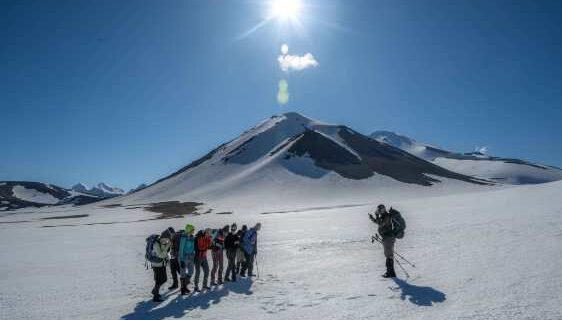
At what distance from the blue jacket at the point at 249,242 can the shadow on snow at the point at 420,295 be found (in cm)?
654

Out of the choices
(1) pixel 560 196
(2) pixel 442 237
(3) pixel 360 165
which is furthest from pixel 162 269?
(3) pixel 360 165

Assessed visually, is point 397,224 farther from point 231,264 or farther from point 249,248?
point 231,264

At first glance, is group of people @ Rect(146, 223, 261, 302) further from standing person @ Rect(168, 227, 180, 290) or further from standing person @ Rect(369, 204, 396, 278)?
standing person @ Rect(369, 204, 396, 278)

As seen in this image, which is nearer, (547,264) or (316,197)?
(547,264)

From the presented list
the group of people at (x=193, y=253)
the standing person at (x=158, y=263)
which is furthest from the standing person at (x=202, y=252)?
the standing person at (x=158, y=263)

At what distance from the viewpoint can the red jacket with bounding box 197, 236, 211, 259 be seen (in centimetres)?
1570

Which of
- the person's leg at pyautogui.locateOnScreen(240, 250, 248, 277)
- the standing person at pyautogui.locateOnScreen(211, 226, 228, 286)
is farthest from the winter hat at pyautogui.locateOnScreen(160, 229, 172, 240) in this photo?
the person's leg at pyautogui.locateOnScreen(240, 250, 248, 277)

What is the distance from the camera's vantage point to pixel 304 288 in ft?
47.8

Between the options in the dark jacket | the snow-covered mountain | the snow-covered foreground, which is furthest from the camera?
the snow-covered mountain

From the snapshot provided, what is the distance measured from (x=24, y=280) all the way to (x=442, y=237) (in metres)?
21.3

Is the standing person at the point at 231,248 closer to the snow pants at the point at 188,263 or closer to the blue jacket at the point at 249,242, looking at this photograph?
the blue jacket at the point at 249,242

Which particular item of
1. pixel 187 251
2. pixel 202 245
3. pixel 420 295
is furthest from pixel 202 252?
pixel 420 295

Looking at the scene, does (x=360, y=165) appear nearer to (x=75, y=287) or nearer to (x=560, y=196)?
(x=560, y=196)

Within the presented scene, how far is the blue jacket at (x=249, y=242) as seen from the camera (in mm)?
17594
